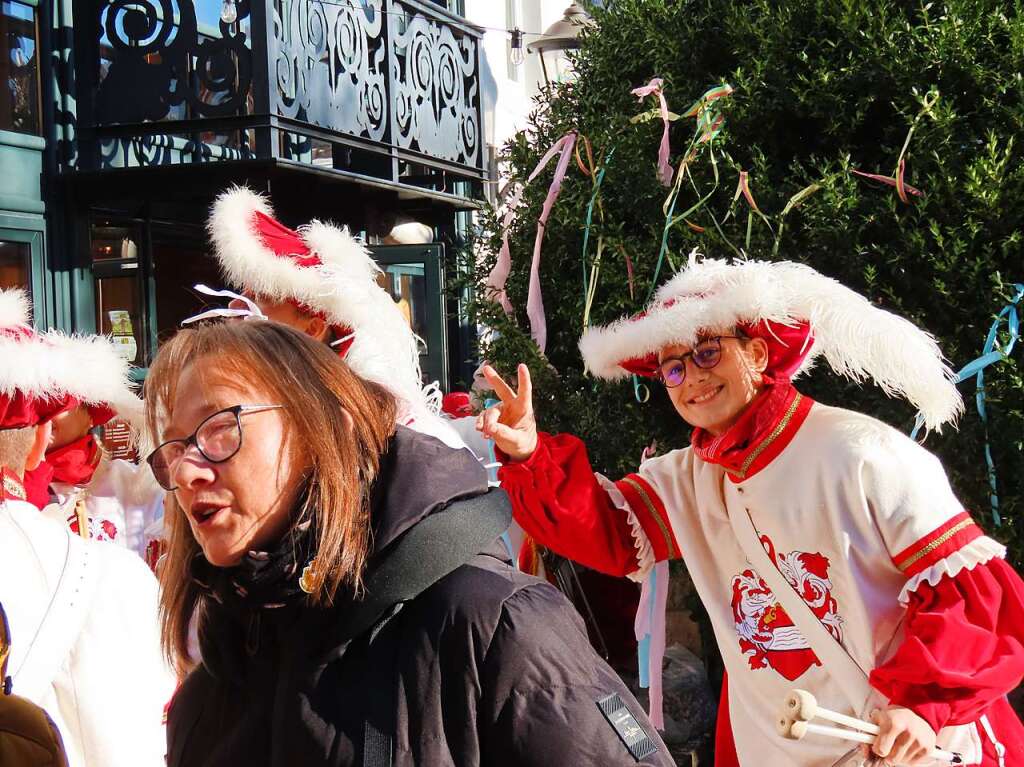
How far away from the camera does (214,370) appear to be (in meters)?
1.68

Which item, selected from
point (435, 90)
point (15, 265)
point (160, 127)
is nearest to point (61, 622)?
point (15, 265)

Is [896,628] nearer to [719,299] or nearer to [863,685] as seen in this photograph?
[863,685]

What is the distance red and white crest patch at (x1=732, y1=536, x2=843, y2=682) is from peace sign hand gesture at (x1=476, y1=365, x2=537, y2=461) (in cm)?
Result: 66

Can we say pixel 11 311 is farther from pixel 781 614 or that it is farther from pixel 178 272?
pixel 178 272

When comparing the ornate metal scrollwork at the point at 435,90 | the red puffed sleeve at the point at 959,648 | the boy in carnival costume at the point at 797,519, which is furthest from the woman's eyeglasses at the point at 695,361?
the ornate metal scrollwork at the point at 435,90

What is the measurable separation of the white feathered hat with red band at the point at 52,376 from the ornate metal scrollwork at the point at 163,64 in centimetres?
316

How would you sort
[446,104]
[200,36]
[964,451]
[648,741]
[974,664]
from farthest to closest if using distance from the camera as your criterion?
[446,104] < [200,36] < [964,451] < [974,664] < [648,741]

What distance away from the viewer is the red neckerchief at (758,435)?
3.11m

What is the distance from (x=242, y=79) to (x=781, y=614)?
472cm

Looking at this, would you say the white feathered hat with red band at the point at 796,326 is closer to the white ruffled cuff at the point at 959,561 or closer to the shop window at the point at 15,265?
the white ruffled cuff at the point at 959,561

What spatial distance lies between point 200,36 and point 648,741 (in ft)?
22.4

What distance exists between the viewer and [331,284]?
12.3ft

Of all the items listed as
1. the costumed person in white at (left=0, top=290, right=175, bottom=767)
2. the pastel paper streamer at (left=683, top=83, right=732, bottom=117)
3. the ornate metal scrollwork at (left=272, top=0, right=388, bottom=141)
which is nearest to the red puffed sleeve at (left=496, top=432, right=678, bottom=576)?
the costumed person in white at (left=0, top=290, right=175, bottom=767)

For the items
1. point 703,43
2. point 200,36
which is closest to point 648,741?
point 703,43
